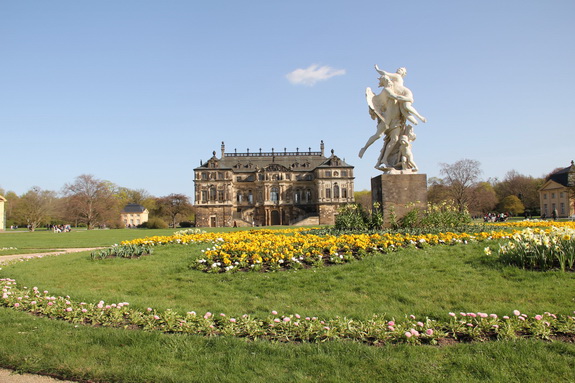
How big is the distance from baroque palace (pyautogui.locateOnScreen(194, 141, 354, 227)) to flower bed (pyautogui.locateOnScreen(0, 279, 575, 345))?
72.1m

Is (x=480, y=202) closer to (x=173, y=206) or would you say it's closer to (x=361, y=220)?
(x=173, y=206)

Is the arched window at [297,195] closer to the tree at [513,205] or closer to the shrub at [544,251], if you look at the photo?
the tree at [513,205]

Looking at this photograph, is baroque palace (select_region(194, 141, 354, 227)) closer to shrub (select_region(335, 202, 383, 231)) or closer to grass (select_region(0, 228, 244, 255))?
grass (select_region(0, 228, 244, 255))

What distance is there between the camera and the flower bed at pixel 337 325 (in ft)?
16.2

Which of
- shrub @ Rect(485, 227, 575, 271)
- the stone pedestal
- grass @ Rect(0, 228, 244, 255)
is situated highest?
the stone pedestal

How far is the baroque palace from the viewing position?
82.2m

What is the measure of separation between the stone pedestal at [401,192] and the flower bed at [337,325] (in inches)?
318

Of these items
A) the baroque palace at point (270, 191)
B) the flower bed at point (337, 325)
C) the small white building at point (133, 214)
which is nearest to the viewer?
the flower bed at point (337, 325)

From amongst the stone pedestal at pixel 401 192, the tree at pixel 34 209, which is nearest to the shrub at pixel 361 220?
the stone pedestal at pixel 401 192

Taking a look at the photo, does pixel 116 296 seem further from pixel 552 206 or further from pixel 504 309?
pixel 552 206

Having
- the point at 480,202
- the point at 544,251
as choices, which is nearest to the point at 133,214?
the point at 480,202

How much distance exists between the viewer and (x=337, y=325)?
214 inches

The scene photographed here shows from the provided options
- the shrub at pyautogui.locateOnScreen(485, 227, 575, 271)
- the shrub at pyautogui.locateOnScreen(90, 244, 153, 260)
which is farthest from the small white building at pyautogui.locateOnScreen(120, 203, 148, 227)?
the shrub at pyautogui.locateOnScreen(485, 227, 575, 271)

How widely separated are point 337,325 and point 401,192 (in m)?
9.06
